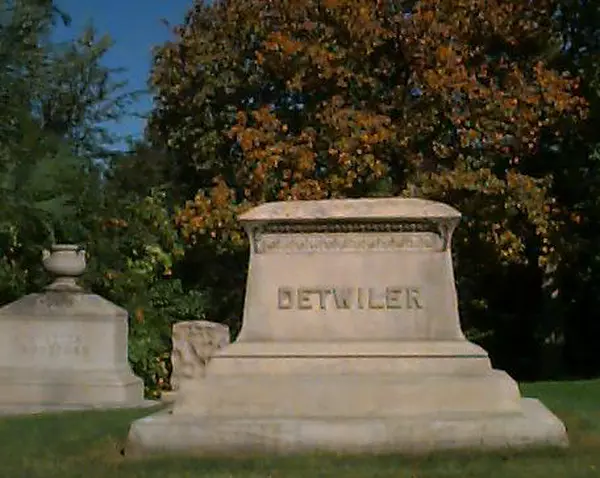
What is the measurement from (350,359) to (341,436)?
3.01ft

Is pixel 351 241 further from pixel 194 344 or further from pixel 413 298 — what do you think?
pixel 194 344

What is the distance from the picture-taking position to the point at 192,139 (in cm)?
2683

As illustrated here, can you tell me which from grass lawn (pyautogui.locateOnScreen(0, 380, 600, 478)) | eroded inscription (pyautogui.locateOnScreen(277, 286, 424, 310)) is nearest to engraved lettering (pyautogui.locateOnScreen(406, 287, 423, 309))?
eroded inscription (pyautogui.locateOnScreen(277, 286, 424, 310))

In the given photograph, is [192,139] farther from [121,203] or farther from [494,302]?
[494,302]

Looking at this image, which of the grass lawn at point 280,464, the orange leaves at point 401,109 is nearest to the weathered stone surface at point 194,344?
the orange leaves at point 401,109

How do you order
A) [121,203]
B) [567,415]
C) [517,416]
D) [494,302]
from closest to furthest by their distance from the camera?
[517,416] < [567,415] < [121,203] < [494,302]

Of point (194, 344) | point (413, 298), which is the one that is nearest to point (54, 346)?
point (194, 344)

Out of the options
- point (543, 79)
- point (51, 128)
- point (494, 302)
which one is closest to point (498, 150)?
point (543, 79)

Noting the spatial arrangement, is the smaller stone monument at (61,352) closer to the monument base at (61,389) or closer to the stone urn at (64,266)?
the monument base at (61,389)

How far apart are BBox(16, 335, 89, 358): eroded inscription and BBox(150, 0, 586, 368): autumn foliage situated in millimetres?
8262

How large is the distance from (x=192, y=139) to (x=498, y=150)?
6877 millimetres


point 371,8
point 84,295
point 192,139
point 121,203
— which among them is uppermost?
point 371,8

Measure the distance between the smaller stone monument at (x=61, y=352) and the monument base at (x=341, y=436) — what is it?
7038 mm

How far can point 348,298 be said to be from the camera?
979 centimetres
